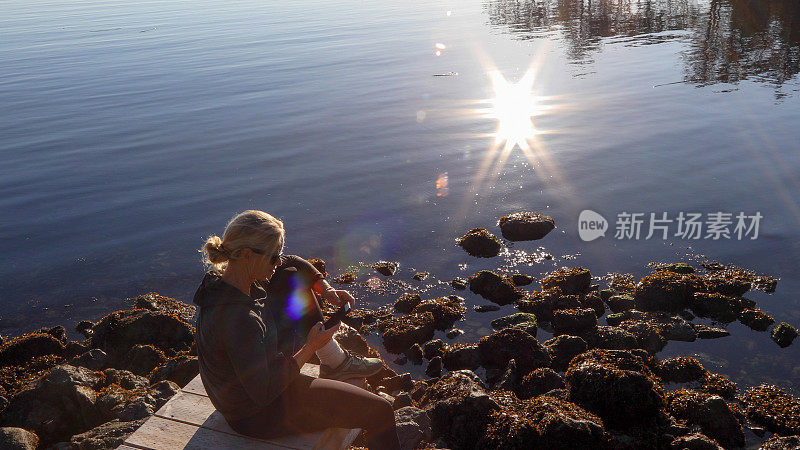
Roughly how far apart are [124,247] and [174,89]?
66.9ft

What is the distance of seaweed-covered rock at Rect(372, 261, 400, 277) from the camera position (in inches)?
563

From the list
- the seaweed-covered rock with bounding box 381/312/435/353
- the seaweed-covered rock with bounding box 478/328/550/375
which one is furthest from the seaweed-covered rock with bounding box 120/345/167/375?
the seaweed-covered rock with bounding box 478/328/550/375

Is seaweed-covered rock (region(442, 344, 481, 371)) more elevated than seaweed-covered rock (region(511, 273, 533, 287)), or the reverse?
seaweed-covered rock (region(511, 273, 533, 287))

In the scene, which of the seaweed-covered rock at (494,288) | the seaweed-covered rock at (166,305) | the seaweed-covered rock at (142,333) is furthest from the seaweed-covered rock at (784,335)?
the seaweed-covered rock at (166,305)

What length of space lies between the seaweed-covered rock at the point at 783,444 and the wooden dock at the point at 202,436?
5646mm

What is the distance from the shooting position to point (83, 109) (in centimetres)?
3084

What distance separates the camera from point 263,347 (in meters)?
5.65

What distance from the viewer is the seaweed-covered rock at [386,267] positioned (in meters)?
14.3

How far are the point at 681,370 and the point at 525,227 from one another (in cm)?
603

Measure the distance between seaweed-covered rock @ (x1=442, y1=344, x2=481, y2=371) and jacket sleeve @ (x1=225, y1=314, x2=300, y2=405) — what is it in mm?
5345

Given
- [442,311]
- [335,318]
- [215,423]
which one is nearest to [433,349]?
[442,311]

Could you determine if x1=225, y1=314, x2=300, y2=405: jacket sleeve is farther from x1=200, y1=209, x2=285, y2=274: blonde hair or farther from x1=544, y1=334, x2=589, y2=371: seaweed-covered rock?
x1=544, y1=334, x2=589, y2=371: seaweed-covered rock

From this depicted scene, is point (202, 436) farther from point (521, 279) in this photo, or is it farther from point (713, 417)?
point (521, 279)

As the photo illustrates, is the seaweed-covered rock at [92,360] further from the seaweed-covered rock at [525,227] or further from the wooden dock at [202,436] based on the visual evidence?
the seaweed-covered rock at [525,227]
